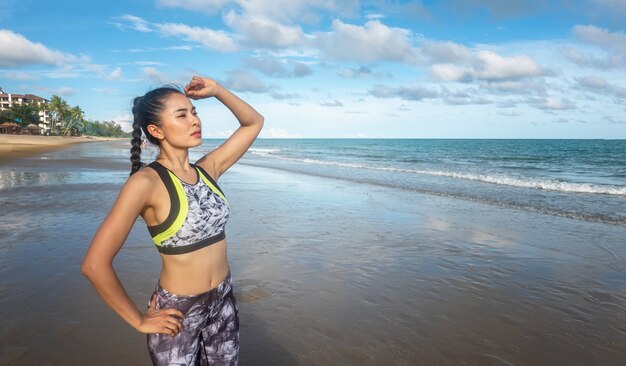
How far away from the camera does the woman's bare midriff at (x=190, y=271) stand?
207cm

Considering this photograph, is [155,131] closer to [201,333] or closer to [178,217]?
[178,217]

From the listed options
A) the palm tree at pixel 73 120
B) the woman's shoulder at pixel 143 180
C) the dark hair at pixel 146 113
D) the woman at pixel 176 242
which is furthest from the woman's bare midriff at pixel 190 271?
the palm tree at pixel 73 120

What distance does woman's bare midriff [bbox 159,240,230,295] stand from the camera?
2.07m

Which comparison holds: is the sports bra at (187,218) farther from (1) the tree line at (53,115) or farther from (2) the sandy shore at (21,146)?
(1) the tree line at (53,115)

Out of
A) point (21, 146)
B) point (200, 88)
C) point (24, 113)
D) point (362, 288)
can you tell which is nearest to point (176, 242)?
point (200, 88)

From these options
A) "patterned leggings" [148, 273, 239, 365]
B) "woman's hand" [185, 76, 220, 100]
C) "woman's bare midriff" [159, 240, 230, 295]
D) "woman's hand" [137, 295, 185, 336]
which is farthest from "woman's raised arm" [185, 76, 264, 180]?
"woman's hand" [137, 295, 185, 336]

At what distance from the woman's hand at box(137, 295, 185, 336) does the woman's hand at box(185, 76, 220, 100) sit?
52.0 inches

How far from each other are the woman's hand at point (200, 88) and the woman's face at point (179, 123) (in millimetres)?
214

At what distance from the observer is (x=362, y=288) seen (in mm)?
5133

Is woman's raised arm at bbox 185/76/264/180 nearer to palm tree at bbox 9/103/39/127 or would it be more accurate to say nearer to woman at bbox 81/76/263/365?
woman at bbox 81/76/263/365

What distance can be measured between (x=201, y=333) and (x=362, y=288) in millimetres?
3257

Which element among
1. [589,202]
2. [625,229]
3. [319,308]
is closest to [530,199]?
[589,202]

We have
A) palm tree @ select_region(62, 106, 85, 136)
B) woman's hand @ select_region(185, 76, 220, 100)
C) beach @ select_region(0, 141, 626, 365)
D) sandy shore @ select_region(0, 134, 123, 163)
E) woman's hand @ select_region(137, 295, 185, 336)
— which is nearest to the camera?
woman's hand @ select_region(137, 295, 185, 336)

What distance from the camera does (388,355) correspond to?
11.5 ft
